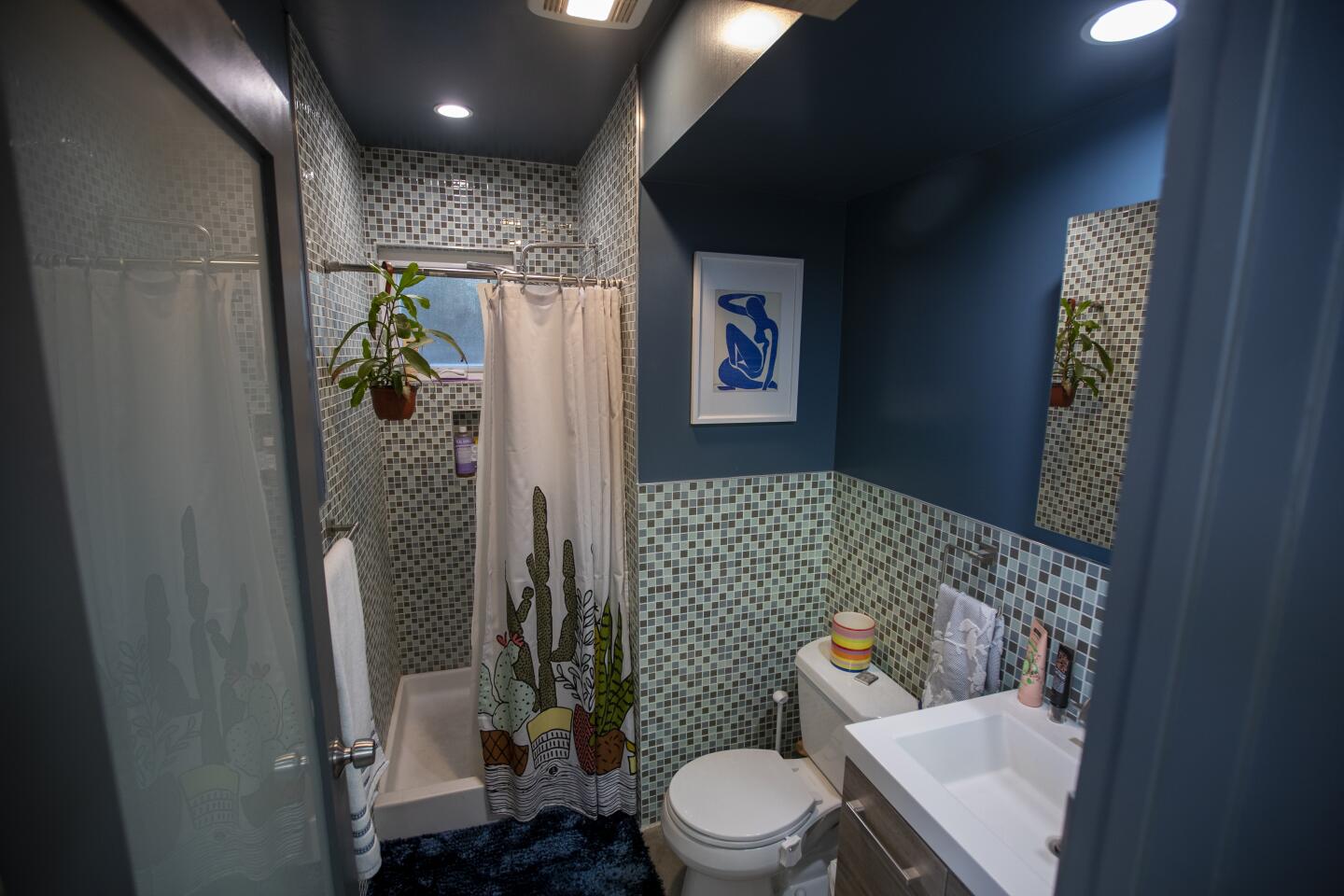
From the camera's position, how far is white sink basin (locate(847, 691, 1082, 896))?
1.03m

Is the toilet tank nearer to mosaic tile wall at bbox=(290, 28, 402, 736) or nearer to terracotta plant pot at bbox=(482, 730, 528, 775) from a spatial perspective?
terracotta plant pot at bbox=(482, 730, 528, 775)

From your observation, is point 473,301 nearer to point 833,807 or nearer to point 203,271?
point 203,271

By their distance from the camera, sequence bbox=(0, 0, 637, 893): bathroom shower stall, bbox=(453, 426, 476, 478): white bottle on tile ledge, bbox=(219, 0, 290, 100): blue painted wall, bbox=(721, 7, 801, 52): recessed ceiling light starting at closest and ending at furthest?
bbox=(0, 0, 637, 893): bathroom shower stall → bbox=(219, 0, 290, 100): blue painted wall → bbox=(721, 7, 801, 52): recessed ceiling light → bbox=(453, 426, 476, 478): white bottle on tile ledge

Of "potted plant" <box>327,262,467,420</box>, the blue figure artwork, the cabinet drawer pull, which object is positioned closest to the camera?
the cabinet drawer pull

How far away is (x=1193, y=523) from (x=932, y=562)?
1.49 meters

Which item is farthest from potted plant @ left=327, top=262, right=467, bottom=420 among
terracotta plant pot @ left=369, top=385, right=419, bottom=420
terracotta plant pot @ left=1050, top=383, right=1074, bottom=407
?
terracotta plant pot @ left=1050, top=383, right=1074, bottom=407

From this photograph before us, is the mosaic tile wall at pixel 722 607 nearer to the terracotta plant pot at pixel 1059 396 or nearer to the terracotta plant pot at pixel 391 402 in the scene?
the terracotta plant pot at pixel 391 402

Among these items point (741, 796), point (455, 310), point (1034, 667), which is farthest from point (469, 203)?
point (1034, 667)

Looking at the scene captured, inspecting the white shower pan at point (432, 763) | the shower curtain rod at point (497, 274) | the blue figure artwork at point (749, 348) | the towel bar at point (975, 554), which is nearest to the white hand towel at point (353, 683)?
the white shower pan at point (432, 763)

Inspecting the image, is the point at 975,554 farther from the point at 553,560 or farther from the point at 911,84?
the point at 553,560

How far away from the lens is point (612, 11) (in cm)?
133

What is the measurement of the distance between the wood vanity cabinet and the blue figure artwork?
1.18 metres

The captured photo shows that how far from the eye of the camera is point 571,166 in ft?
8.87

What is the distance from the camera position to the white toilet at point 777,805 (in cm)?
161
